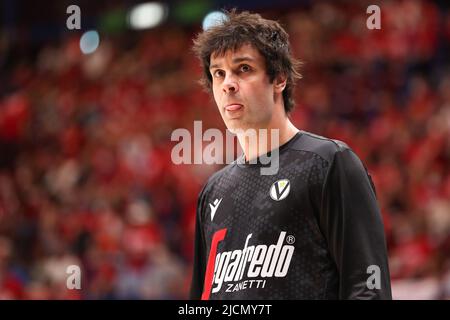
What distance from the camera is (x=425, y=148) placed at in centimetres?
648

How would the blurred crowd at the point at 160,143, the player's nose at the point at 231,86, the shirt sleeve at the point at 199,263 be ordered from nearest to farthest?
the player's nose at the point at 231,86 → the shirt sleeve at the point at 199,263 → the blurred crowd at the point at 160,143

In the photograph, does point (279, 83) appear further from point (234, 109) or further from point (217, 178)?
point (217, 178)

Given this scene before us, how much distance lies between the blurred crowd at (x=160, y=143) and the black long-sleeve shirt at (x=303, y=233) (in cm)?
327

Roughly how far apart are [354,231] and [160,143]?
6438 millimetres

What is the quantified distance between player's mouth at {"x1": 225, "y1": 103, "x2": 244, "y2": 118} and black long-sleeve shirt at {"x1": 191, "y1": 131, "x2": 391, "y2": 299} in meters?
0.19

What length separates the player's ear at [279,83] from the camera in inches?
95.3

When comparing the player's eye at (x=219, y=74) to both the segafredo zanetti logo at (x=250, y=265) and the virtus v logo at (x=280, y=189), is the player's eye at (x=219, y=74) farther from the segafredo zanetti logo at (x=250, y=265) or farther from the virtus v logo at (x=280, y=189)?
the segafredo zanetti logo at (x=250, y=265)

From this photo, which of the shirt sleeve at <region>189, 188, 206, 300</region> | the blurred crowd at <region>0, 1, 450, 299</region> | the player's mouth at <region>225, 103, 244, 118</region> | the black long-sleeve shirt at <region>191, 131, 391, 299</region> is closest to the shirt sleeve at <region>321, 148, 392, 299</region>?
the black long-sleeve shirt at <region>191, 131, 391, 299</region>

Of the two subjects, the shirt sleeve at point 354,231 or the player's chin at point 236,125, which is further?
the player's chin at point 236,125

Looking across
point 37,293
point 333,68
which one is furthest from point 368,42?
point 37,293

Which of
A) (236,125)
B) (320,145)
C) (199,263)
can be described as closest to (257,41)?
(236,125)

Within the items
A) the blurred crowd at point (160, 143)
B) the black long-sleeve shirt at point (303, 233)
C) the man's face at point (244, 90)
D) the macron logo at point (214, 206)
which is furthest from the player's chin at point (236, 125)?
the blurred crowd at point (160, 143)

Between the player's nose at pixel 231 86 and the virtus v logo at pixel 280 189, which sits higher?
the player's nose at pixel 231 86
